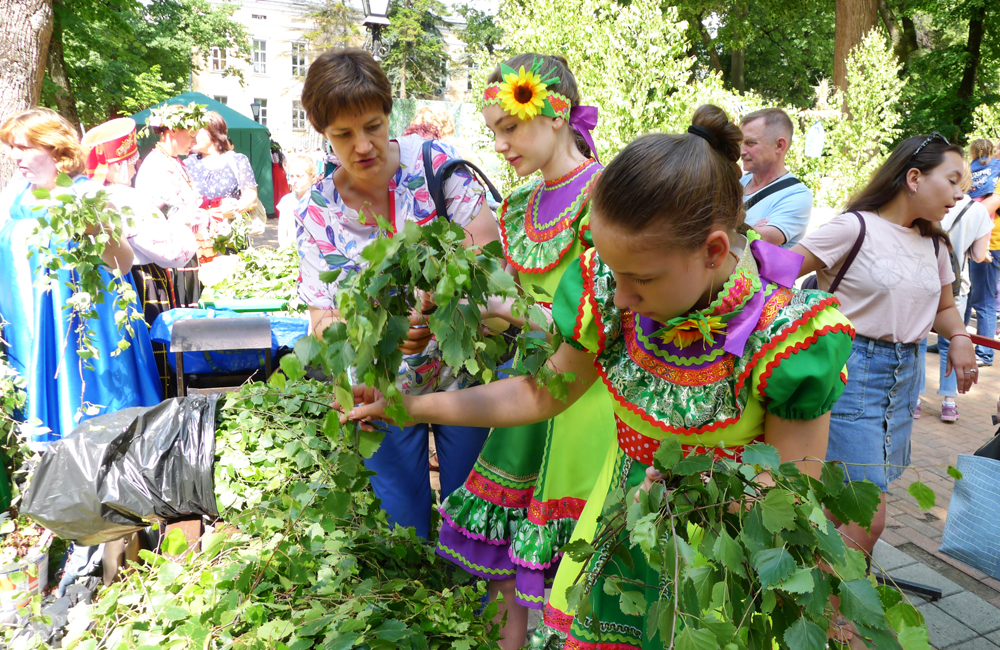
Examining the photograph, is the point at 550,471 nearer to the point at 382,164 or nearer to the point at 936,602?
the point at 382,164

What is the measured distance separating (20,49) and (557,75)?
4049 millimetres

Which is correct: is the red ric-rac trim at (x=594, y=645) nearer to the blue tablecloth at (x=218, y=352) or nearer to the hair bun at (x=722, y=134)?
the hair bun at (x=722, y=134)

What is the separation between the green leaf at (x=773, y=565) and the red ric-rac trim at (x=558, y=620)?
0.72 m

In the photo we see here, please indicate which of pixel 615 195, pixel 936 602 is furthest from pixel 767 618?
pixel 936 602

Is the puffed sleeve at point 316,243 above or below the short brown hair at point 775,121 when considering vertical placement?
below

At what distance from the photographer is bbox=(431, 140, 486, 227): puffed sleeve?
2191 mm

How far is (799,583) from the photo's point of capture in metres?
0.95

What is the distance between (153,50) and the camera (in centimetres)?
2078

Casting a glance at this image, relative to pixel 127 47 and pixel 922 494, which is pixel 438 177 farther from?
pixel 127 47

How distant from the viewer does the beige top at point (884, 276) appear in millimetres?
2553

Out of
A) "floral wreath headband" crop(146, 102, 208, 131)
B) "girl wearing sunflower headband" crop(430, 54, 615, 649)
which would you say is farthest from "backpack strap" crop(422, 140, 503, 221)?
"floral wreath headband" crop(146, 102, 208, 131)

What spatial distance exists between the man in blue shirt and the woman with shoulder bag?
0.81 meters

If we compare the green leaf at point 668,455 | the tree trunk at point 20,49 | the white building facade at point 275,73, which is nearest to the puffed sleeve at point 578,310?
the green leaf at point 668,455

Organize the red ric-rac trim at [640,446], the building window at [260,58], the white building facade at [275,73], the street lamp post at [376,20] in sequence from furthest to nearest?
the building window at [260,58] → the white building facade at [275,73] → the street lamp post at [376,20] → the red ric-rac trim at [640,446]
